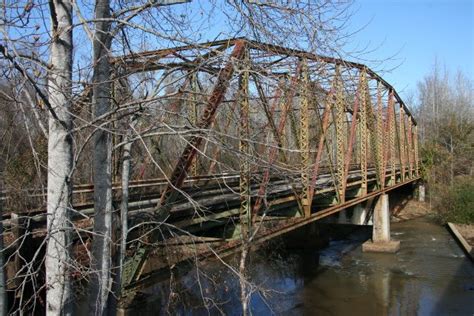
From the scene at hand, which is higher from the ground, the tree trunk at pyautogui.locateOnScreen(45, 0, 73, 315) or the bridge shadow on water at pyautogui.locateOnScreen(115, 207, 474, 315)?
the tree trunk at pyautogui.locateOnScreen(45, 0, 73, 315)

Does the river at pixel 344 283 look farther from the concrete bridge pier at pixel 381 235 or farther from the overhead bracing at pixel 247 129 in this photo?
the overhead bracing at pixel 247 129

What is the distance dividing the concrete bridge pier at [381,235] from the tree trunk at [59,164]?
18.3 metres

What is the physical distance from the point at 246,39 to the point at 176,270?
4.50m

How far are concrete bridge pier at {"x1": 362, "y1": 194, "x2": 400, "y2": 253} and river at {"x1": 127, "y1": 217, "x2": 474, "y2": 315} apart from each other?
1.29 feet

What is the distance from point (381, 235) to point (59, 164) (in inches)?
754

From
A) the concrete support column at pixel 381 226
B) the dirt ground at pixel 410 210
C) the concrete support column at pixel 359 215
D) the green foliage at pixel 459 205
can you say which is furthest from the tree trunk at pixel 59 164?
the dirt ground at pixel 410 210

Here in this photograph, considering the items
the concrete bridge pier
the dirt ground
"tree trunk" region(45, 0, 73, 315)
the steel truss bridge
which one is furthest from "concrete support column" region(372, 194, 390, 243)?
"tree trunk" region(45, 0, 73, 315)

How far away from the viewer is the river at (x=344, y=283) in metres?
11.8

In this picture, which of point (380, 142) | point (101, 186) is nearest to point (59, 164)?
point (101, 186)

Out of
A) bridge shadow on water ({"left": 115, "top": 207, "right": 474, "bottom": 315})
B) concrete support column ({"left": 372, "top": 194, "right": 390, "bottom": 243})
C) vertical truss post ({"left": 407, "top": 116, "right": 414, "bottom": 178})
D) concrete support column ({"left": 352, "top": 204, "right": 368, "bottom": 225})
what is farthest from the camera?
vertical truss post ({"left": 407, "top": 116, "right": 414, "bottom": 178})

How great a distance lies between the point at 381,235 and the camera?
829 inches

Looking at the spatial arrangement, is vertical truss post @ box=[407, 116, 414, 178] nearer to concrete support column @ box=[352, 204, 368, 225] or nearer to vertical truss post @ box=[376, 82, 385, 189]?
vertical truss post @ box=[376, 82, 385, 189]

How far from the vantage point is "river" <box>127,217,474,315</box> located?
11820 millimetres

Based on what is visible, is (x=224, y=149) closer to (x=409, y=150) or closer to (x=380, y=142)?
(x=380, y=142)
